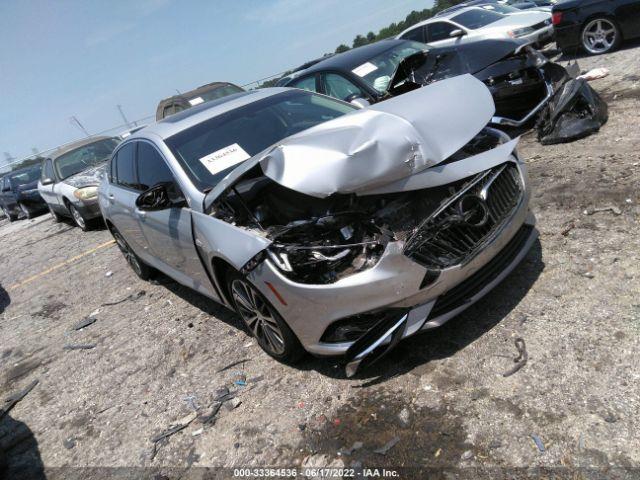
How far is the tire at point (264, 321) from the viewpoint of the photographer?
11.0ft

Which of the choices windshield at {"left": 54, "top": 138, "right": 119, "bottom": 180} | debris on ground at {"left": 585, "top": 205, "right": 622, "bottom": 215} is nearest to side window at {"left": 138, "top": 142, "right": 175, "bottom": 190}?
debris on ground at {"left": 585, "top": 205, "right": 622, "bottom": 215}

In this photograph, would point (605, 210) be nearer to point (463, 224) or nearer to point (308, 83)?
point (463, 224)

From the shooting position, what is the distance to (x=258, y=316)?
359 cm

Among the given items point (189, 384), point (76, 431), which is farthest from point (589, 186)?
point (76, 431)

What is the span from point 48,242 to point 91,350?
731 cm

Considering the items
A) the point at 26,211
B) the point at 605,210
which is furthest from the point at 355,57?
the point at 26,211

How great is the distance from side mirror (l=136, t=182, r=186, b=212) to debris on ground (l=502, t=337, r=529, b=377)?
2508 millimetres

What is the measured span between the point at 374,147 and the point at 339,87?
471 centimetres

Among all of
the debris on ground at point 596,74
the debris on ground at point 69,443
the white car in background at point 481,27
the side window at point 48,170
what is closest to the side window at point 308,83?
the debris on ground at point 596,74

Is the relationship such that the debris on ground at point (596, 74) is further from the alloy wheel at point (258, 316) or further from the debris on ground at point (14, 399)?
the debris on ground at point (14, 399)

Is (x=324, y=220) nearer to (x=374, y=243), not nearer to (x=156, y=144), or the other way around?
(x=374, y=243)

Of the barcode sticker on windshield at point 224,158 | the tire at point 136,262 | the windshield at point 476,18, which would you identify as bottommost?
the tire at point 136,262

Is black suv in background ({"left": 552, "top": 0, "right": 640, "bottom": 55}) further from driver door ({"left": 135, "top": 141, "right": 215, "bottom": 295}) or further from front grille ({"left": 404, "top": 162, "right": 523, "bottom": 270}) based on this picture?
driver door ({"left": 135, "top": 141, "right": 215, "bottom": 295})

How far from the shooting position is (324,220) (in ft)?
10.7
